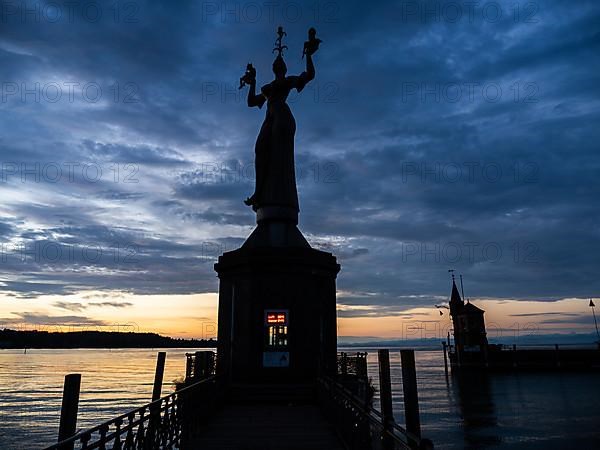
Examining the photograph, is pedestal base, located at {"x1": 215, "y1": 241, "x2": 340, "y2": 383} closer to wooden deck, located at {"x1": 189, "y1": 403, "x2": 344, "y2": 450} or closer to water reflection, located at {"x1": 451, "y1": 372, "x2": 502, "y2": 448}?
wooden deck, located at {"x1": 189, "y1": 403, "x2": 344, "y2": 450}

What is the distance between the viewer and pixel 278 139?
20.1m

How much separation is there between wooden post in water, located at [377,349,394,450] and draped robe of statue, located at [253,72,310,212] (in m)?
11.6

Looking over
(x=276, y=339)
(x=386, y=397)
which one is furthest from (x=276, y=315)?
(x=386, y=397)

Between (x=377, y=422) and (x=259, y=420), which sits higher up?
(x=377, y=422)

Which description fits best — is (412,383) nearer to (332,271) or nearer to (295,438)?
Result: (295,438)

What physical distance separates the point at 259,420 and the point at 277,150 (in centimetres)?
1111

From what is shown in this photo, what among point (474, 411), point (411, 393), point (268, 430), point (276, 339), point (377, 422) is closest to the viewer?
point (411, 393)

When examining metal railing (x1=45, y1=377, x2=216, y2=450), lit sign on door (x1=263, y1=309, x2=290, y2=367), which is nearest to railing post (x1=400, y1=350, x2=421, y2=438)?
metal railing (x1=45, y1=377, x2=216, y2=450)

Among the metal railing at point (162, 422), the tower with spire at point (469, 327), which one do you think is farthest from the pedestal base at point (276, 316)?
the tower with spire at point (469, 327)

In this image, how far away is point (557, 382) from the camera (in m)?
53.0

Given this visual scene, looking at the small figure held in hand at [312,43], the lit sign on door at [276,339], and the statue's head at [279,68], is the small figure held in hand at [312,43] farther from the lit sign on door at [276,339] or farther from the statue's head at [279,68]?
the lit sign on door at [276,339]

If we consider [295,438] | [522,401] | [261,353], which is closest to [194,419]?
[295,438]

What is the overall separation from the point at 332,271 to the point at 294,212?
10.0 feet

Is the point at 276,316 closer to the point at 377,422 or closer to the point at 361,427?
the point at 361,427
